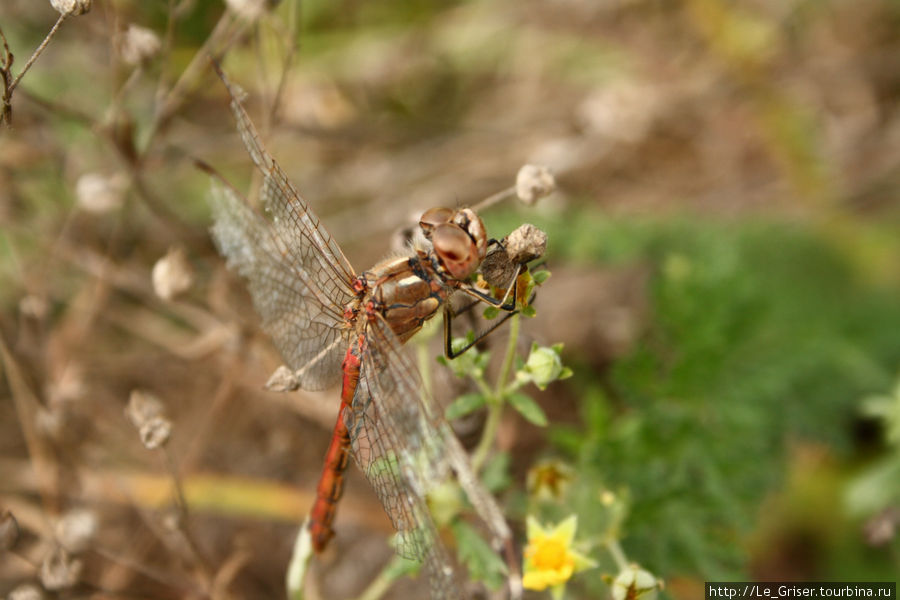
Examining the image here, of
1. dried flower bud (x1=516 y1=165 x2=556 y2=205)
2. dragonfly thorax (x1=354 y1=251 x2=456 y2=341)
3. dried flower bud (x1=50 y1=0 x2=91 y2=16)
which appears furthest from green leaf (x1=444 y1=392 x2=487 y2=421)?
dried flower bud (x1=50 y1=0 x2=91 y2=16)

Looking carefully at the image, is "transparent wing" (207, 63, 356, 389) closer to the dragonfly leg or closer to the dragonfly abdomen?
the dragonfly abdomen

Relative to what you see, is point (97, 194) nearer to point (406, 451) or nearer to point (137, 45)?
point (137, 45)

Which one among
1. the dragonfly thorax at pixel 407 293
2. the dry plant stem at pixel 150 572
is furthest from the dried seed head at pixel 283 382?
the dry plant stem at pixel 150 572

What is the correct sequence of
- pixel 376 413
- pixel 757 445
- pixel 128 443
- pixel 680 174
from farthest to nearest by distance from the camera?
pixel 680 174
pixel 128 443
pixel 757 445
pixel 376 413

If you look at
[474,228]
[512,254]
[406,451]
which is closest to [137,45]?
[474,228]

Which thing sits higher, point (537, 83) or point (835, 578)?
point (537, 83)

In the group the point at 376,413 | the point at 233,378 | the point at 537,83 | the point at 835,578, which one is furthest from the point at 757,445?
the point at 537,83

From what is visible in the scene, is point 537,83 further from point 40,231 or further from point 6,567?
point 6,567
